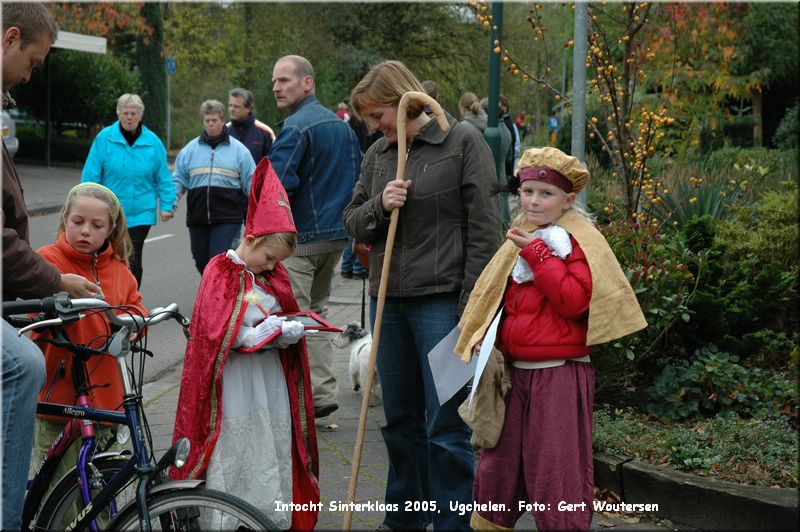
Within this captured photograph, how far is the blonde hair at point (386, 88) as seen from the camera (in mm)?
4344

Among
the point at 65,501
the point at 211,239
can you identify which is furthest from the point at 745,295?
the point at 211,239

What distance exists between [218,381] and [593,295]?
155 cm

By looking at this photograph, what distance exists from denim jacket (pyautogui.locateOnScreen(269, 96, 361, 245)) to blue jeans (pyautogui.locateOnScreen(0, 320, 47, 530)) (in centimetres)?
298

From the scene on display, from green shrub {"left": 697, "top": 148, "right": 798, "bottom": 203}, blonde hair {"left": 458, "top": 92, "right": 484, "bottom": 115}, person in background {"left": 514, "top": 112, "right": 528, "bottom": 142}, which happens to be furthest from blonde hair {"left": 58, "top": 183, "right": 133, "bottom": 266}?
person in background {"left": 514, "top": 112, "right": 528, "bottom": 142}

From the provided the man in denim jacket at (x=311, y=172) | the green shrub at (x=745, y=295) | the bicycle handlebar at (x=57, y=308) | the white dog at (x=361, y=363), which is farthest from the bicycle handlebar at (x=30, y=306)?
the green shrub at (x=745, y=295)

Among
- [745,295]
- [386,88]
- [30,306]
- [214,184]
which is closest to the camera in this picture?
[30,306]

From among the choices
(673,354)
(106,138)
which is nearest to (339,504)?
(673,354)

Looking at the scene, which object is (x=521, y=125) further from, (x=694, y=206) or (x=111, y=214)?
(x=111, y=214)

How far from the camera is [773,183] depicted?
10.9 m

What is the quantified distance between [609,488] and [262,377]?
6.66 ft

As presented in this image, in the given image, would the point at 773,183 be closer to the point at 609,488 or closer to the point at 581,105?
the point at 581,105

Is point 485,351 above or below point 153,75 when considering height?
below

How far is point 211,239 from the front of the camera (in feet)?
28.2

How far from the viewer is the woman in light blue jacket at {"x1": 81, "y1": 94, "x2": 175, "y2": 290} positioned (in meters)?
9.06
